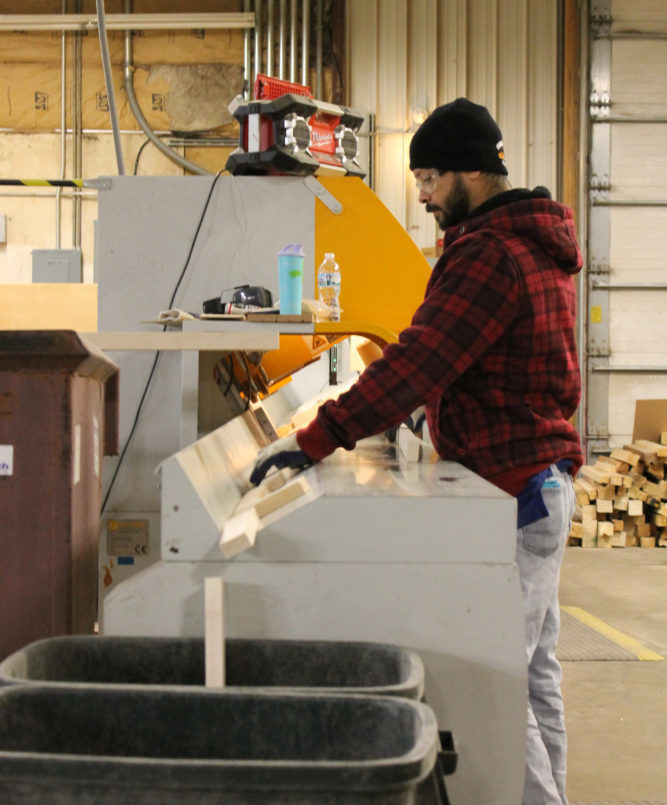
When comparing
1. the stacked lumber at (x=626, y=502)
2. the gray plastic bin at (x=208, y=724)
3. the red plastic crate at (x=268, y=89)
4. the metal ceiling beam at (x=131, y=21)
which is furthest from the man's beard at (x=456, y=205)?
the metal ceiling beam at (x=131, y=21)

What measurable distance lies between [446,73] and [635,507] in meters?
3.74

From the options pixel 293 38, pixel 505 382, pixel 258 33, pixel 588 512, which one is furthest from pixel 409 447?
pixel 258 33

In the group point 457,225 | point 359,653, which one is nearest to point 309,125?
point 457,225

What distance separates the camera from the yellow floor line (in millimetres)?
3553

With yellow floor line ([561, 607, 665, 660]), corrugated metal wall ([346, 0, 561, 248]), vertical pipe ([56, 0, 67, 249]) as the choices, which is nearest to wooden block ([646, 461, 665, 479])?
yellow floor line ([561, 607, 665, 660])

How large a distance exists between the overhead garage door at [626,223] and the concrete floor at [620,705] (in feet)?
6.59

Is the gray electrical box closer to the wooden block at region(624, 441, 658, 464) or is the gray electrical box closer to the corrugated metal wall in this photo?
the corrugated metal wall

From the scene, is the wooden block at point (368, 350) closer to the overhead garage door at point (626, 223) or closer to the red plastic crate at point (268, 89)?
the red plastic crate at point (268, 89)

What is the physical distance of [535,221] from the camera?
158 centimetres

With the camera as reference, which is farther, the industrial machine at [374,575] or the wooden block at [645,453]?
the wooden block at [645,453]

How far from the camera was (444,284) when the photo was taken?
1537 mm

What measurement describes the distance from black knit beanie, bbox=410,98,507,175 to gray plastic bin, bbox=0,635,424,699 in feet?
3.39

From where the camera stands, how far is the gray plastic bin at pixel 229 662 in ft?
4.03

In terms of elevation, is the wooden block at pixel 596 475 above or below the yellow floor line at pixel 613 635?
above
